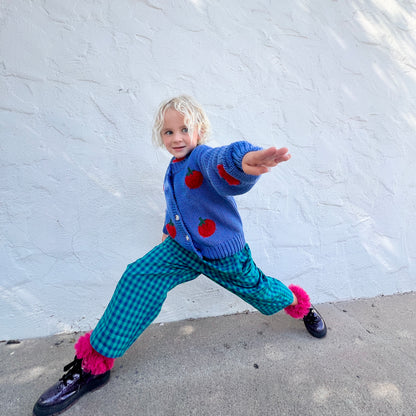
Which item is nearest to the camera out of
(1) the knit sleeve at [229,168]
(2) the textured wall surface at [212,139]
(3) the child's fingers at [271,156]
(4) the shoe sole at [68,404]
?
(3) the child's fingers at [271,156]

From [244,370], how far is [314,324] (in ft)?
1.67

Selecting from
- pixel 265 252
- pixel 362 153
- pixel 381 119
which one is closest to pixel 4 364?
pixel 265 252

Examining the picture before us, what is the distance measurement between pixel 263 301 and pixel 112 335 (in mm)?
703

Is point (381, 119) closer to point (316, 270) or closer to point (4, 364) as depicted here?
point (316, 270)

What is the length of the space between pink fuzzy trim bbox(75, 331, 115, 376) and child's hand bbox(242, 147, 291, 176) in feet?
3.31

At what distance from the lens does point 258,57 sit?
1.81 meters

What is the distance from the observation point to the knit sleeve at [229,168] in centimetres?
96

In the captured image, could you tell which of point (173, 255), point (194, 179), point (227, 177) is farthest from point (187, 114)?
point (173, 255)

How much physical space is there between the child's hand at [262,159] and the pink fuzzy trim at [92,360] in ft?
3.31

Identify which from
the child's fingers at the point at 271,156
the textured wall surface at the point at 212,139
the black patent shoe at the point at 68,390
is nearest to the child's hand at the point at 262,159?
the child's fingers at the point at 271,156

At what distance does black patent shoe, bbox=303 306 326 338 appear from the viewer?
1710mm

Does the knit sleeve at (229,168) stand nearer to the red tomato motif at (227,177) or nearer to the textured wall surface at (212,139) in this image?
the red tomato motif at (227,177)

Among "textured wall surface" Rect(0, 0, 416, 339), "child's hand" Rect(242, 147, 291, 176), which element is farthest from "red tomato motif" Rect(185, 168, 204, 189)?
"textured wall surface" Rect(0, 0, 416, 339)

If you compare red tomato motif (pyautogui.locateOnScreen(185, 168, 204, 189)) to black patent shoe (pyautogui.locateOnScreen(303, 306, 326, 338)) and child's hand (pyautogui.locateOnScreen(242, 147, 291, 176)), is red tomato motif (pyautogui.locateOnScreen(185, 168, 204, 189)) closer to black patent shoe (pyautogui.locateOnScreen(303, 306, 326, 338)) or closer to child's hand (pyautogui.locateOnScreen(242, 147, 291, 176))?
child's hand (pyautogui.locateOnScreen(242, 147, 291, 176))
